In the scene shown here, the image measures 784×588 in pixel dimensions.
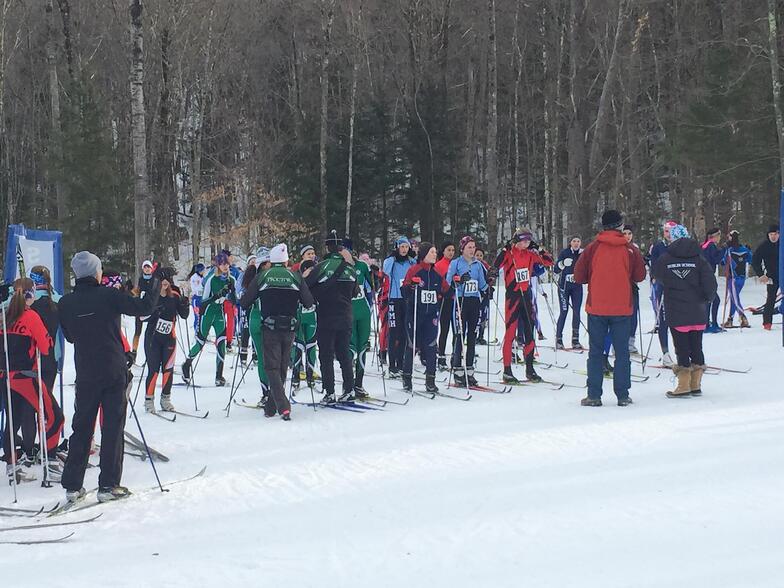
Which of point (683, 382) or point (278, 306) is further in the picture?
point (683, 382)

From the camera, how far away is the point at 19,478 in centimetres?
676

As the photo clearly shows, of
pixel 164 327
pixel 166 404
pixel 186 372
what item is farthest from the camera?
pixel 186 372

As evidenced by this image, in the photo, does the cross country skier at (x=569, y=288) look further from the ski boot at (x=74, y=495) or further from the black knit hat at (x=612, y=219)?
the ski boot at (x=74, y=495)

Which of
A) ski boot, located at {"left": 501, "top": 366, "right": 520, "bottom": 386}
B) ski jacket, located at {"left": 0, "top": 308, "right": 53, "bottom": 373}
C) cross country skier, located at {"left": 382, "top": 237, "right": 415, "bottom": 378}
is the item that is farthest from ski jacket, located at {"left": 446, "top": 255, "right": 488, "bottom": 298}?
ski jacket, located at {"left": 0, "top": 308, "right": 53, "bottom": 373}

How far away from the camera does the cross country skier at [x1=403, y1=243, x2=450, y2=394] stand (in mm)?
10461

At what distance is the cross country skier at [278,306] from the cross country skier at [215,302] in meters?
2.40

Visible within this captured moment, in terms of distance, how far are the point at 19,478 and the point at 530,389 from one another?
6105 millimetres

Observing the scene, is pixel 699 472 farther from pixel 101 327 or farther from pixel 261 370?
pixel 261 370

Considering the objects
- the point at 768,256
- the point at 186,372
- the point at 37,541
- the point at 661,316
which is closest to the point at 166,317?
the point at 186,372

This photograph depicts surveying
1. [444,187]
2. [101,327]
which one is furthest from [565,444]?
[444,187]

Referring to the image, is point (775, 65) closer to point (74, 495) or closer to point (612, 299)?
point (612, 299)

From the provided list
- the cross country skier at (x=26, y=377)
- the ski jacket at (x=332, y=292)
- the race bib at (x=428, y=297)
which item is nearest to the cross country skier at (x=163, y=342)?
the ski jacket at (x=332, y=292)

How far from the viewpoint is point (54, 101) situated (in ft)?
72.7

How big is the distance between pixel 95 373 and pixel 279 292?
3.24m
